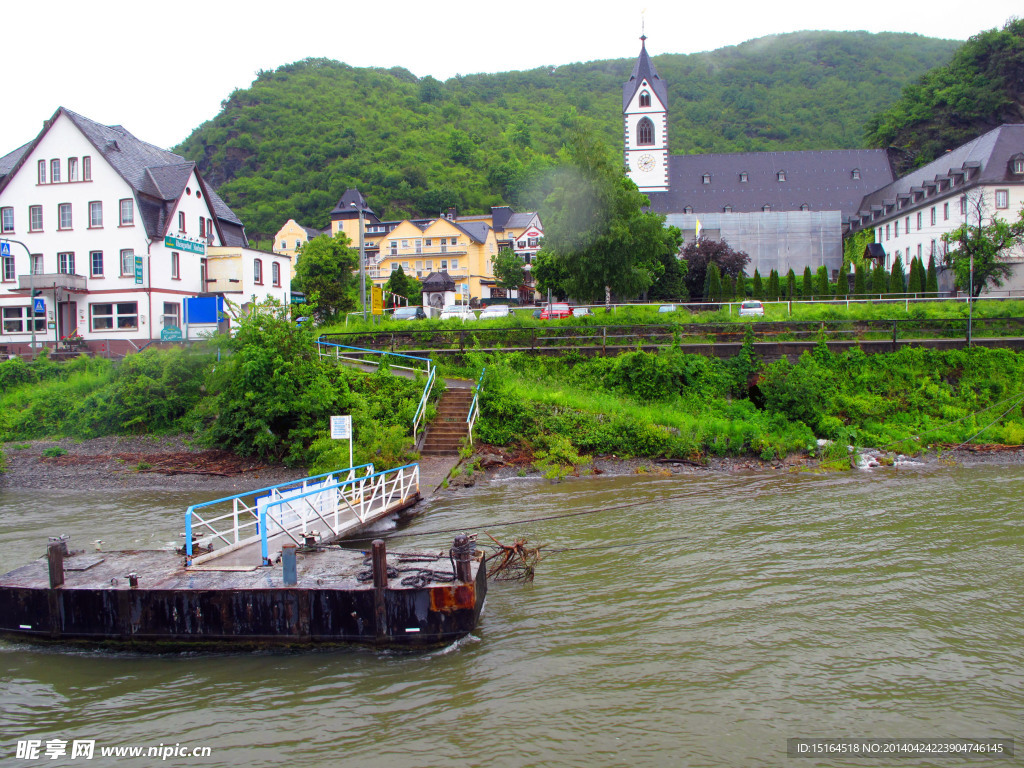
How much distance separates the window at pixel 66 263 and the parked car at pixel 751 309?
3281 cm

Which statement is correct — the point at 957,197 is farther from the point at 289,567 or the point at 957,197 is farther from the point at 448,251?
the point at 289,567

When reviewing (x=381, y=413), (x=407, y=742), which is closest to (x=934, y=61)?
(x=381, y=413)

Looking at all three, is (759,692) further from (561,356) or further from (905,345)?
(905,345)

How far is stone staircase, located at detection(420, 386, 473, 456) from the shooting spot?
21.5m

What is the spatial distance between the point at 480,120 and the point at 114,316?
470 feet

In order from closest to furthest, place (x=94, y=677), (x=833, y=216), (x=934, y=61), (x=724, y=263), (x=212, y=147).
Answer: (x=94, y=677) < (x=724, y=263) < (x=833, y=216) < (x=212, y=147) < (x=934, y=61)

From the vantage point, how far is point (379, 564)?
363 inches

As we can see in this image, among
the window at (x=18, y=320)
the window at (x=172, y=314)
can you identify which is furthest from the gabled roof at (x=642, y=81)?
the window at (x=18, y=320)

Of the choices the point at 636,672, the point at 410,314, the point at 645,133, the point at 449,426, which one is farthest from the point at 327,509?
the point at 645,133

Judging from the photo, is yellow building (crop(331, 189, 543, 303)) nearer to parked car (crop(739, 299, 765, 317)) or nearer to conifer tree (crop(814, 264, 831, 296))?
conifer tree (crop(814, 264, 831, 296))

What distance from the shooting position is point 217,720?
787 centimetres

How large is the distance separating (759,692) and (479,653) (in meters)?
3.43

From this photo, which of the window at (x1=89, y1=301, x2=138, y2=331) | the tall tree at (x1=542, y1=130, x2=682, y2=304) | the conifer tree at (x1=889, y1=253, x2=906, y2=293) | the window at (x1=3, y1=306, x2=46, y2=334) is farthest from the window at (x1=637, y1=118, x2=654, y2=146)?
the window at (x1=3, y1=306, x2=46, y2=334)

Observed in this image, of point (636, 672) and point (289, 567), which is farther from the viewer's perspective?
point (289, 567)
